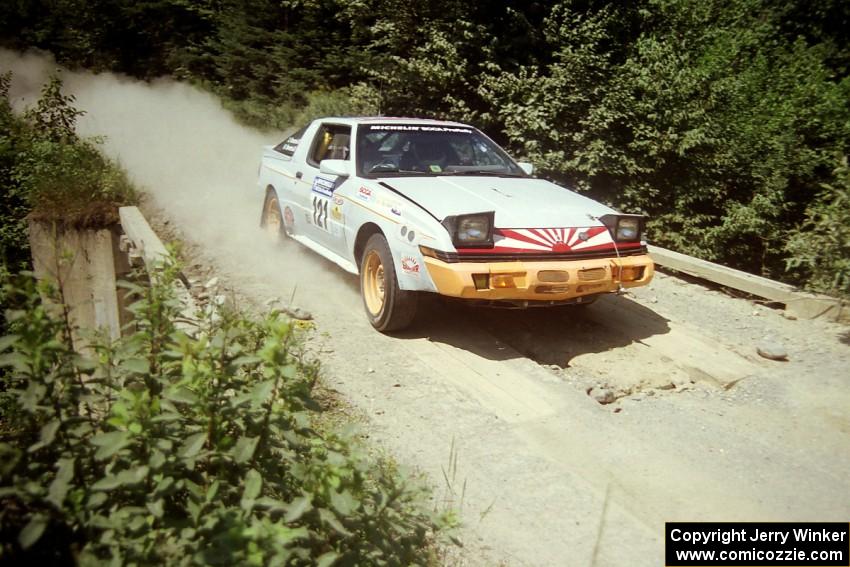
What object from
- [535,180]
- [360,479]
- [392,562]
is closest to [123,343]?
[360,479]

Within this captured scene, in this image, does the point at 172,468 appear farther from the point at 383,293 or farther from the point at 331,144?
the point at 331,144

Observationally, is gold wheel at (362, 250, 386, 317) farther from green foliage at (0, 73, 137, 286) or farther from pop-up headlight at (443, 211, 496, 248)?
green foliage at (0, 73, 137, 286)

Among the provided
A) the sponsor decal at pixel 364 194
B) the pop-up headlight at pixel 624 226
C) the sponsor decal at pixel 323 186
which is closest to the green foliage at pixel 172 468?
the sponsor decal at pixel 364 194

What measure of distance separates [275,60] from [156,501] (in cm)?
1570

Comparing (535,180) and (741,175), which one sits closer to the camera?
(535,180)

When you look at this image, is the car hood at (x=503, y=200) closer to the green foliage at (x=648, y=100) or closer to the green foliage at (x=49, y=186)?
the green foliage at (x=648, y=100)

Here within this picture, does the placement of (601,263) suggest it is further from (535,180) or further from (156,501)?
(156,501)

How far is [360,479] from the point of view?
7.09 feet

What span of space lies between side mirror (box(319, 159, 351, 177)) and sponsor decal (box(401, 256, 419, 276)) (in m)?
1.23

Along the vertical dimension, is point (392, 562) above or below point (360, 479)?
below

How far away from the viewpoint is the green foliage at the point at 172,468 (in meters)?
1.85

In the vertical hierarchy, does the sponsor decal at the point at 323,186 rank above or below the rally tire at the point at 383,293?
above

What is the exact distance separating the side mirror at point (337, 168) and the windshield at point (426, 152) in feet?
0.35

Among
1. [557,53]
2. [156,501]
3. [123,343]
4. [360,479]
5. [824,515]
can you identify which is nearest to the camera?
[156,501]
